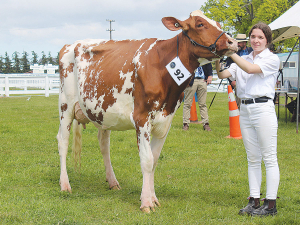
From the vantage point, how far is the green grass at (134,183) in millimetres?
3730

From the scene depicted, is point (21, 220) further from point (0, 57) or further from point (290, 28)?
point (0, 57)

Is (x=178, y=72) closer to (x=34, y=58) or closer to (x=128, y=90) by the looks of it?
(x=128, y=90)

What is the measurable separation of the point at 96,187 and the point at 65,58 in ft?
6.37

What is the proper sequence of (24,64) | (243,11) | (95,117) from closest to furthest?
(95,117) → (243,11) → (24,64)

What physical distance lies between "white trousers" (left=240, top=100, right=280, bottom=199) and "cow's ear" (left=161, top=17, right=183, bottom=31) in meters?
1.13

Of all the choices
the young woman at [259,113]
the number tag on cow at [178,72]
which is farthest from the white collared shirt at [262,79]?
the number tag on cow at [178,72]

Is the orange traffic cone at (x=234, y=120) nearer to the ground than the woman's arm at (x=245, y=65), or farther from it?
nearer to the ground

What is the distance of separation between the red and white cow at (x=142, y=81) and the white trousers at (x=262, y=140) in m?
0.72

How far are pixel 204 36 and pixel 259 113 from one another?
1003 millimetres

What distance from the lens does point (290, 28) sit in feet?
29.9

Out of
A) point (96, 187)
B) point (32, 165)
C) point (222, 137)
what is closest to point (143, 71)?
point (96, 187)

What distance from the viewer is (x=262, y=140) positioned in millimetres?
3611

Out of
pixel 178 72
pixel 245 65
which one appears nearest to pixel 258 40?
pixel 245 65

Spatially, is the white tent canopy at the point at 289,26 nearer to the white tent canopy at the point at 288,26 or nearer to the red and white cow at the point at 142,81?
the white tent canopy at the point at 288,26
